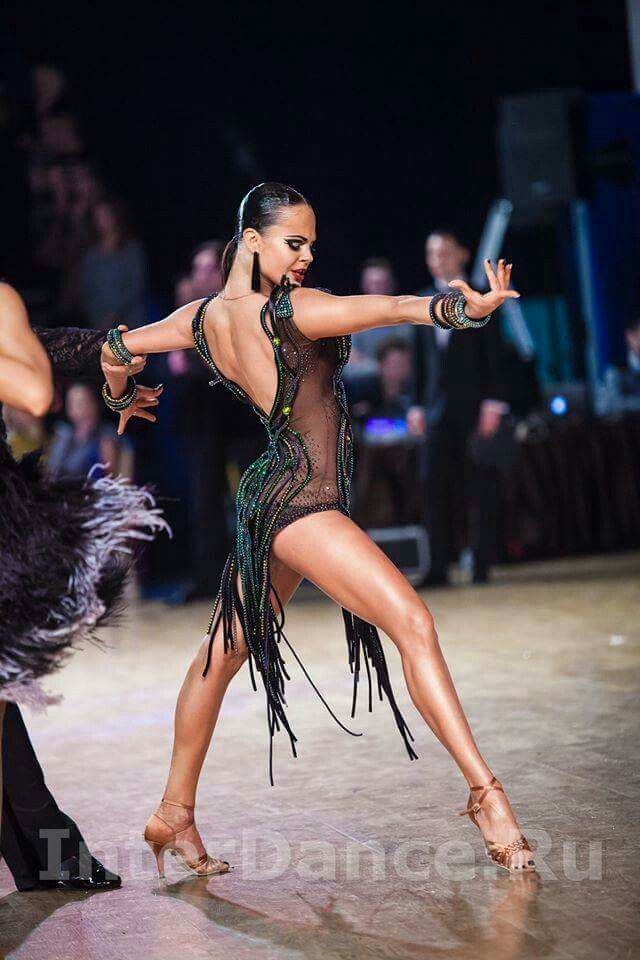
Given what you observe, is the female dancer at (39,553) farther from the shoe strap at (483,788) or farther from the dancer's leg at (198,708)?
the shoe strap at (483,788)

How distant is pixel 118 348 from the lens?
3209mm

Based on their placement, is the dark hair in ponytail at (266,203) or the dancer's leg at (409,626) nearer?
the dancer's leg at (409,626)

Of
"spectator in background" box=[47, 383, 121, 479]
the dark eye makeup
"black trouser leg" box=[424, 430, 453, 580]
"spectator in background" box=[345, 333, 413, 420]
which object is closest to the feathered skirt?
the dark eye makeup

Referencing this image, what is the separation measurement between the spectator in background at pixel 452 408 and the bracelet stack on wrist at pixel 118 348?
4.56 meters

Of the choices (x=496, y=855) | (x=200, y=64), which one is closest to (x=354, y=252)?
(x=200, y=64)

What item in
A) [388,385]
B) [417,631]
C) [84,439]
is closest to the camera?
[417,631]

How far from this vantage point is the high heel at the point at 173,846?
3.07 m

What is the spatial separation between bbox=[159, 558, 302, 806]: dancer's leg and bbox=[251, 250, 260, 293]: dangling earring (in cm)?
64

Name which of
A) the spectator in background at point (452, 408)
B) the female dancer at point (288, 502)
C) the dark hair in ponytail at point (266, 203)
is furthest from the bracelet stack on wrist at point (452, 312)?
the spectator in background at point (452, 408)

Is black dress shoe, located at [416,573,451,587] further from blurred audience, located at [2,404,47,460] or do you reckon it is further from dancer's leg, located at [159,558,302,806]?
dancer's leg, located at [159,558,302,806]

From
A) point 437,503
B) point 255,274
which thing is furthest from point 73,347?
point 437,503

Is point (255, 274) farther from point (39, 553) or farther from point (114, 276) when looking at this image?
point (114, 276)

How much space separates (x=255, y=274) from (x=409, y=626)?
904 mm

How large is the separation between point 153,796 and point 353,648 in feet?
2.97
